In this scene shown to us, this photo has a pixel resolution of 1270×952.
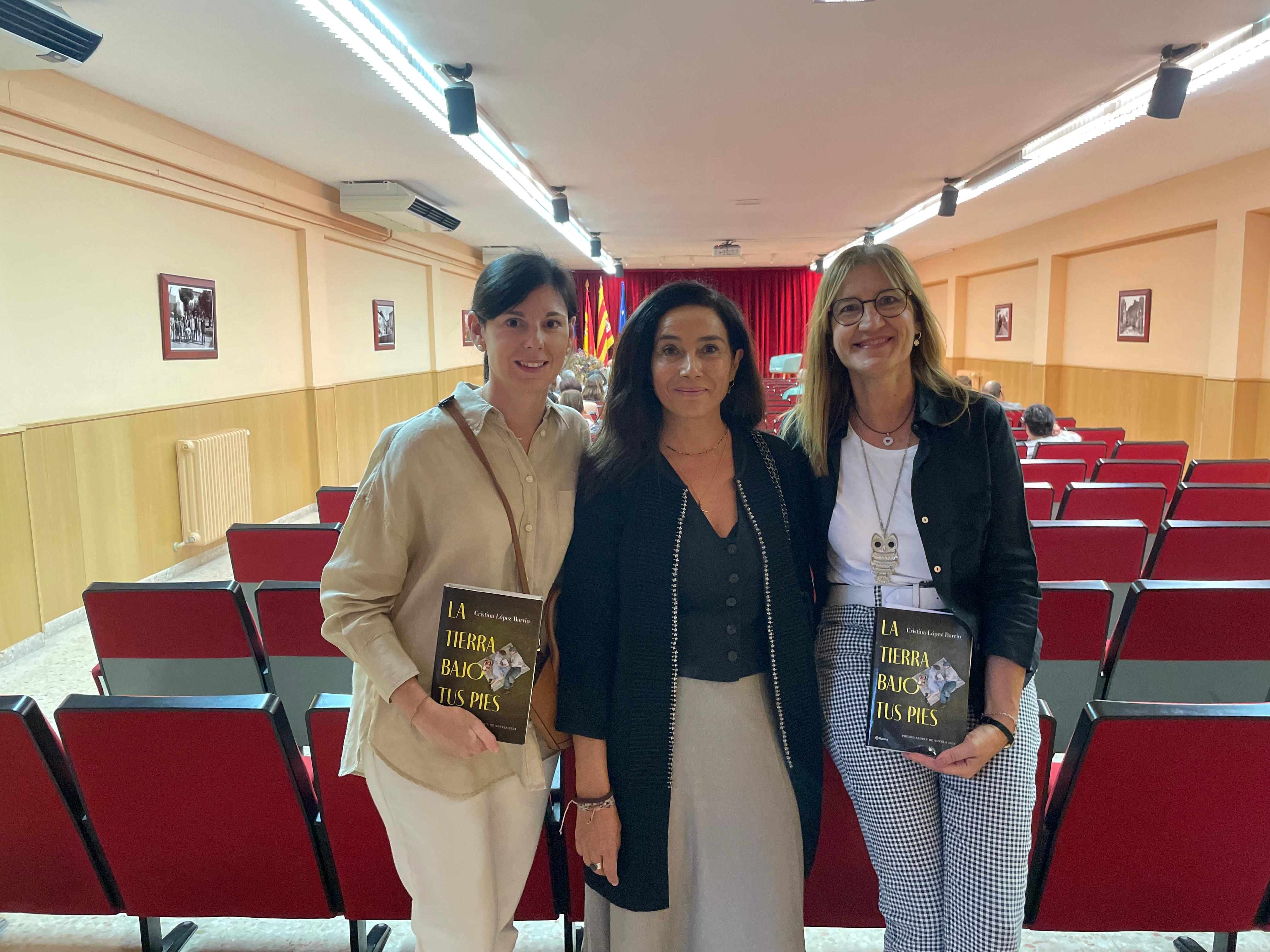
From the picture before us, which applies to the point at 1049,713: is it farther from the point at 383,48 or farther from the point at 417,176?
the point at 417,176

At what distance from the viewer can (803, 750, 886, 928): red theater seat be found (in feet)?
4.93

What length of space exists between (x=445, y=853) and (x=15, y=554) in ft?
14.8

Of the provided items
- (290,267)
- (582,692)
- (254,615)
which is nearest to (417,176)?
(290,267)

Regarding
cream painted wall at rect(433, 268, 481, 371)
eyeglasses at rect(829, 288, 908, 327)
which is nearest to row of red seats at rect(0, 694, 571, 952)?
eyeglasses at rect(829, 288, 908, 327)

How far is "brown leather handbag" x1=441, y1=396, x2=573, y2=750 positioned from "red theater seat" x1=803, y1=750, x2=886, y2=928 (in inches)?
20.7

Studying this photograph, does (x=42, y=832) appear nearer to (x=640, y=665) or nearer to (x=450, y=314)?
(x=640, y=665)

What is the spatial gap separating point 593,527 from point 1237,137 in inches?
319

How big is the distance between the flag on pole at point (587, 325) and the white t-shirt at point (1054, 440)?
1460 cm

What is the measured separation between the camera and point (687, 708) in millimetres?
1343

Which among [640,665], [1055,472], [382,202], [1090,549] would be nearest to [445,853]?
[640,665]

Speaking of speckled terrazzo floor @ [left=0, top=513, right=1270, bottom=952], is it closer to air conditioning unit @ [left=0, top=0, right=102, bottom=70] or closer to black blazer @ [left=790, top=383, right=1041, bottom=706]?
black blazer @ [left=790, top=383, right=1041, bottom=706]

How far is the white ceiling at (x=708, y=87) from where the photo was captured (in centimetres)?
402

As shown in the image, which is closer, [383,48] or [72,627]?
[383,48]

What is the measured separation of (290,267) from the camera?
803 centimetres
